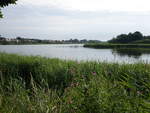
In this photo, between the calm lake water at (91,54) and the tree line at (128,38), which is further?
the tree line at (128,38)

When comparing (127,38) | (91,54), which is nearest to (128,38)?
(127,38)

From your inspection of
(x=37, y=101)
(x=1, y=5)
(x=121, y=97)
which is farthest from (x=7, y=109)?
(x=1, y=5)

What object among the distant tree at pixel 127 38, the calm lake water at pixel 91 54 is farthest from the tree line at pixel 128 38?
the calm lake water at pixel 91 54

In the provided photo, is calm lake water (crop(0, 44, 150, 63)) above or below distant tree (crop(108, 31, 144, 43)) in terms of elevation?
below

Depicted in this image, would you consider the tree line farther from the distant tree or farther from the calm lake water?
the calm lake water

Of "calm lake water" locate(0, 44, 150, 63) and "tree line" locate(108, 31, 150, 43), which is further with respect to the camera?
"tree line" locate(108, 31, 150, 43)

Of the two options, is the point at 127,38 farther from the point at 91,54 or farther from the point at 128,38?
the point at 91,54

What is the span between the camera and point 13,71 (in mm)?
8000

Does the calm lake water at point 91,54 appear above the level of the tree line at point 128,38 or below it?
below

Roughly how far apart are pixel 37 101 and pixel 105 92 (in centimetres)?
99

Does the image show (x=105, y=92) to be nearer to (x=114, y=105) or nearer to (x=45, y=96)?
(x=114, y=105)

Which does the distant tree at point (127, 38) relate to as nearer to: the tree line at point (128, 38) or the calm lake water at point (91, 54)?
the tree line at point (128, 38)

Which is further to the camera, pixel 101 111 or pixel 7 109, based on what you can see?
pixel 7 109

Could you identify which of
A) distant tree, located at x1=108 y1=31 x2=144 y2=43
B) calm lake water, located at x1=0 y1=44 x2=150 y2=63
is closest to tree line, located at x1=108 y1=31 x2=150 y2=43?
distant tree, located at x1=108 y1=31 x2=144 y2=43
